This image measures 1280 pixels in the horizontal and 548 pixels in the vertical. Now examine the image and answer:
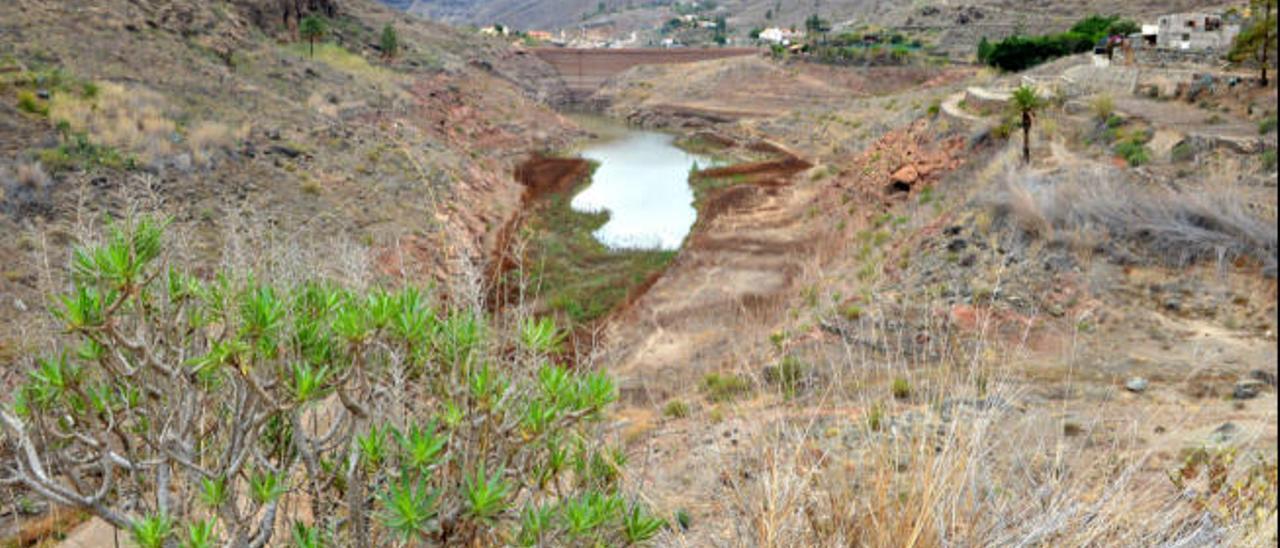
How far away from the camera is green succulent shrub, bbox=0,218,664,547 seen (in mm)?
2289

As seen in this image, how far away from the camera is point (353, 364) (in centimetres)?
253

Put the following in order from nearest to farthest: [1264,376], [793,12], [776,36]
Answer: [1264,376]
[776,36]
[793,12]

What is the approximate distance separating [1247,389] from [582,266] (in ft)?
47.3

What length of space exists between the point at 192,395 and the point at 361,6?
52.3 meters

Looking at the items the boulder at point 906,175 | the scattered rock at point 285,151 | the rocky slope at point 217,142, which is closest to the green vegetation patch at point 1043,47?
the boulder at point 906,175

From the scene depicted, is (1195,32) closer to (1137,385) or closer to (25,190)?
(1137,385)

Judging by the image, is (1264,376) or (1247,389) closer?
(1247,389)

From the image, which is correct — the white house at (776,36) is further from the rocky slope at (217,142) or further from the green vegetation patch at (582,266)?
the green vegetation patch at (582,266)

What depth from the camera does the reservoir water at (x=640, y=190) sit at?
2397 centimetres

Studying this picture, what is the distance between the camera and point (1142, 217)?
1262 cm

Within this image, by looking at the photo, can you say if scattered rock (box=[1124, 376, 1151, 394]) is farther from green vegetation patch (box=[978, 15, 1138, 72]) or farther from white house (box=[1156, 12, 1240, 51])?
green vegetation patch (box=[978, 15, 1138, 72])

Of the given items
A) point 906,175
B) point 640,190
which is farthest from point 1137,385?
point 640,190

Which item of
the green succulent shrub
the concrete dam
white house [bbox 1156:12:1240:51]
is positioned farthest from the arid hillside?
the concrete dam

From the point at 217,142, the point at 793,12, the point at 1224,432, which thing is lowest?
the point at 1224,432
